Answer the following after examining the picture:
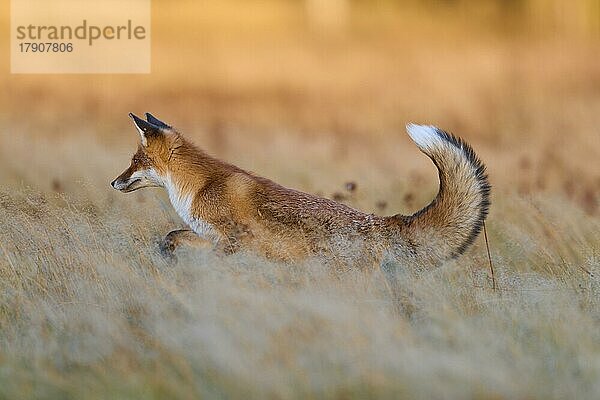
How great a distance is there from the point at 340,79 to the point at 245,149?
3629mm

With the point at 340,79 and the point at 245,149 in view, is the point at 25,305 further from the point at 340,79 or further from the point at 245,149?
the point at 340,79

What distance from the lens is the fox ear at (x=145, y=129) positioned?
6.96m

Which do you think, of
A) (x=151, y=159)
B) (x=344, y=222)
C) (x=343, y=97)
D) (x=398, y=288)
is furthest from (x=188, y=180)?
(x=343, y=97)

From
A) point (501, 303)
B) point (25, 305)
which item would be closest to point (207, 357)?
point (25, 305)

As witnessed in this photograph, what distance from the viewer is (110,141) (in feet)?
40.1

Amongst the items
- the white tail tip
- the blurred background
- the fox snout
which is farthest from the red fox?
the blurred background

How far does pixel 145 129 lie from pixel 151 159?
217mm

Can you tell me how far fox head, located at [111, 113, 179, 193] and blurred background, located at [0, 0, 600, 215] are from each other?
154 centimetres

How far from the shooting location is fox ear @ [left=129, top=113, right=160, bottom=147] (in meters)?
6.96

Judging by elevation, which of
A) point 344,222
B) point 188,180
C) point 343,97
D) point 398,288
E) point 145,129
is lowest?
point 398,288

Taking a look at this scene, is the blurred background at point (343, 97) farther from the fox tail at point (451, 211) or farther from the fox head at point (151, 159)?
the fox tail at point (451, 211)

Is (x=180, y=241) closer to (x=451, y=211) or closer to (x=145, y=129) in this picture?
(x=145, y=129)

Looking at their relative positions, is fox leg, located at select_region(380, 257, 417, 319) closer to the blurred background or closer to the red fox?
the red fox

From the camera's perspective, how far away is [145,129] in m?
6.98
